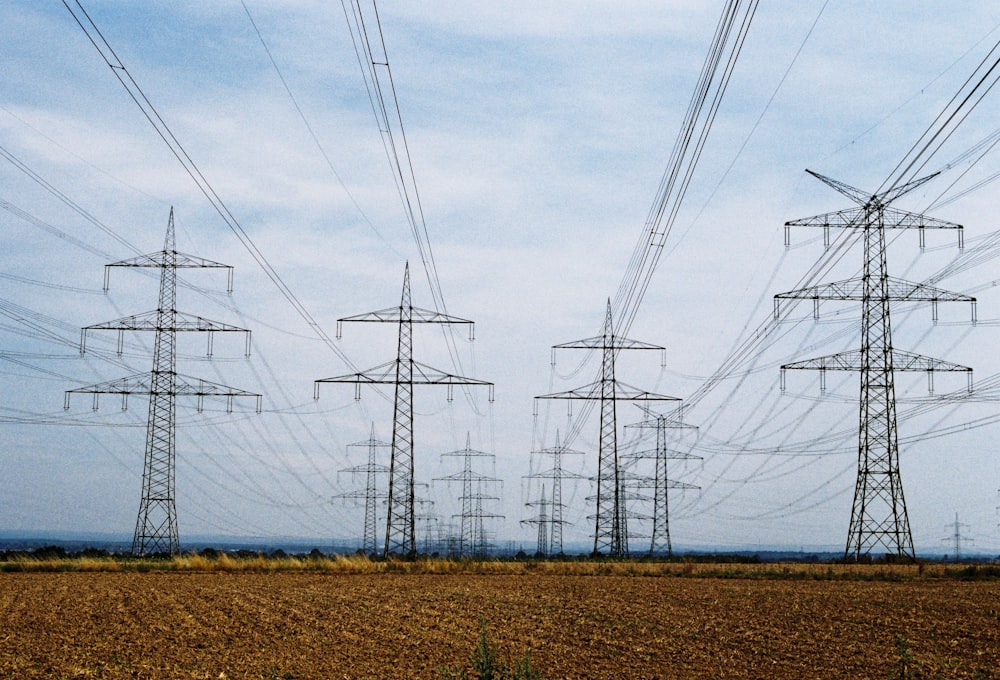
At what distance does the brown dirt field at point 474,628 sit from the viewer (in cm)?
2189

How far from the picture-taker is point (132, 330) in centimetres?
5509

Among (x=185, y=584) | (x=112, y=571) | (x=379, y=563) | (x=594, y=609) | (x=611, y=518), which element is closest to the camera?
(x=594, y=609)

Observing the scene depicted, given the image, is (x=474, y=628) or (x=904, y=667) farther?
(x=474, y=628)

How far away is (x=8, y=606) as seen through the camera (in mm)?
31125

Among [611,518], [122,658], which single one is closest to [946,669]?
[122,658]

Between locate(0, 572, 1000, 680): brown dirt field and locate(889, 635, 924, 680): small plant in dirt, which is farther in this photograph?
locate(0, 572, 1000, 680): brown dirt field

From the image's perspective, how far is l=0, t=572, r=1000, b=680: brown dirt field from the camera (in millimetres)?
21891

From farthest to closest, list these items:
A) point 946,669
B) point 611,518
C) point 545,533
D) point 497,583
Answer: point 545,533, point 611,518, point 497,583, point 946,669

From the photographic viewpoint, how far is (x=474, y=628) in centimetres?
2786

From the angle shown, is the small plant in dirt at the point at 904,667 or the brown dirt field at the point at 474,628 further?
the brown dirt field at the point at 474,628

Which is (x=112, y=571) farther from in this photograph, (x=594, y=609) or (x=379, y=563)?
(x=594, y=609)

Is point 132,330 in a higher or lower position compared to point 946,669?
higher

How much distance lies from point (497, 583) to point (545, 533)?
7068 centimetres

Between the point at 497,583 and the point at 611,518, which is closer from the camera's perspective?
the point at 497,583
